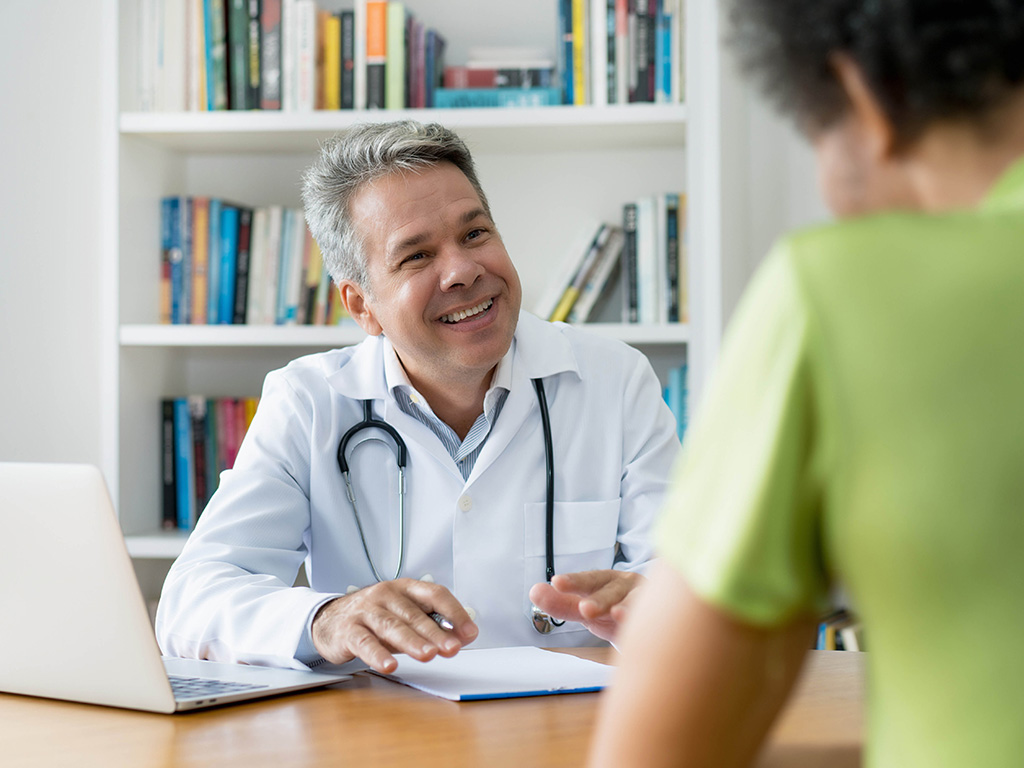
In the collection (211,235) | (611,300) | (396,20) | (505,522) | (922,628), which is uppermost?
(396,20)

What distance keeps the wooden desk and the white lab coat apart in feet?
1.64

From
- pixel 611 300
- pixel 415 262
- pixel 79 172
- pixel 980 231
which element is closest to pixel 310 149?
pixel 79 172

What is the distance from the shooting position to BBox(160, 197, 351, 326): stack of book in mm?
2488

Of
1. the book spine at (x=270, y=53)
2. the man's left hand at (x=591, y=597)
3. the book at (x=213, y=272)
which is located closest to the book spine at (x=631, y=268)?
the book spine at (x=270, y=53)

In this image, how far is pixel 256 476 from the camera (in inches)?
61.9

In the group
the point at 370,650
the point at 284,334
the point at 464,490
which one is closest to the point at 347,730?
the point at 370,650

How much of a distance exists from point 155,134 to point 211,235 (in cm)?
29

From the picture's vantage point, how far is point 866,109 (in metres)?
0.38

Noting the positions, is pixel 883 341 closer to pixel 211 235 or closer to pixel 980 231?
pixel 980 231

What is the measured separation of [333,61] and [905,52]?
225 cm

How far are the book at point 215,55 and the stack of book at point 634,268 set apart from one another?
0.97m

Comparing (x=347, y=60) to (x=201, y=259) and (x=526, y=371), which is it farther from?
(x=526, y=371)

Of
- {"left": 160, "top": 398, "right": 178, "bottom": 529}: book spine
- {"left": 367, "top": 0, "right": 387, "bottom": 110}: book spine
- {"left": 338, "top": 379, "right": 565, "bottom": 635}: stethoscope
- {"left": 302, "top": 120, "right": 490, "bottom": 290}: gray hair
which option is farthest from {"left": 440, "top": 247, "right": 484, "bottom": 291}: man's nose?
{"left": 160, "top": 398, "right": 178, "bottom": 529}: book spine

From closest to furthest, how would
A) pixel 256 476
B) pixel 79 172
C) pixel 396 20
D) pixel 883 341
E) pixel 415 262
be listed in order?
pixel 883 341 < pixel 256 476 < pixel 415 262 < pixel 396 20 < pixel 79 172
